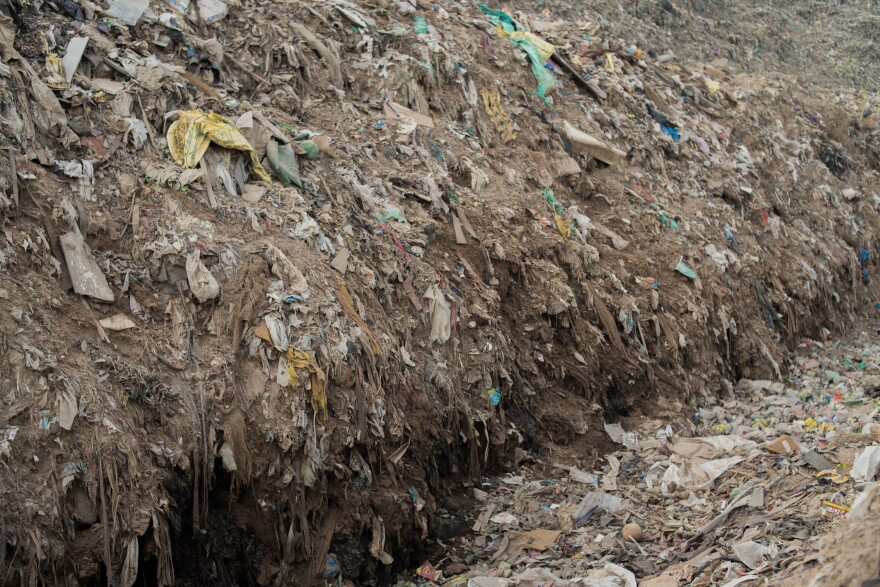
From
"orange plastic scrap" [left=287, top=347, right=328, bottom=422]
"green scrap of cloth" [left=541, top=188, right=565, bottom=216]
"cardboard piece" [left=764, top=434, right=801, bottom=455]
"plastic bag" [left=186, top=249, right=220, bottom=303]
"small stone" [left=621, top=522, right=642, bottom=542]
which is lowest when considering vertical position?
"small stone" [left=621, top=522, right=642, bottom=542]

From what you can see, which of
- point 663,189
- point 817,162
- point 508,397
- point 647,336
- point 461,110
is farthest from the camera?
point 817,162

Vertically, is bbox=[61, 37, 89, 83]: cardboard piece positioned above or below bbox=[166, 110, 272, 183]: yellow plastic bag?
above

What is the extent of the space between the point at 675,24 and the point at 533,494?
1331 cm

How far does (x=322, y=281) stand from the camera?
5531 mm

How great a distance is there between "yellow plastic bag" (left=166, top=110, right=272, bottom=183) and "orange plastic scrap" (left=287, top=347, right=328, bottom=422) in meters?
1.68

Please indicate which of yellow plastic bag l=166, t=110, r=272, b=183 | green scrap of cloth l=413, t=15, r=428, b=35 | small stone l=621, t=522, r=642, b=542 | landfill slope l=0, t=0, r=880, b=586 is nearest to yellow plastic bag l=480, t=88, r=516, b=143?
landfill slope l=0, t=0, r=880, b=586

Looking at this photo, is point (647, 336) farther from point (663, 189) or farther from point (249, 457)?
point (249, 457)

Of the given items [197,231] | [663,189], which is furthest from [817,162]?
[197,231]

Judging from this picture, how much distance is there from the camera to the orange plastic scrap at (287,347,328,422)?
5.04 m

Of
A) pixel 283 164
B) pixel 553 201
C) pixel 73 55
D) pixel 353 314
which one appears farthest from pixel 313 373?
pixel 553 201

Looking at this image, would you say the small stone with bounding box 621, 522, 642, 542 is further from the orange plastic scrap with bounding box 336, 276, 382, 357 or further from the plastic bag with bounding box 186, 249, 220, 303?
the plastic bag with bounding box 186, 249, 220, 303

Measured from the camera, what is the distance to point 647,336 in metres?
7.73

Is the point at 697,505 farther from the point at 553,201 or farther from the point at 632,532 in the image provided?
the point at 553,201

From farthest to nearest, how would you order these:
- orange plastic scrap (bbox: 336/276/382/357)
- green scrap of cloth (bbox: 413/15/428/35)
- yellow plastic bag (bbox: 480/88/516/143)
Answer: green scrap of cloth (bbox: 413/15/428/35) → yellow plastic bag (bbox: 480/88/516/143) → orange plastic scrap (bbox: 336/276/382/357)
